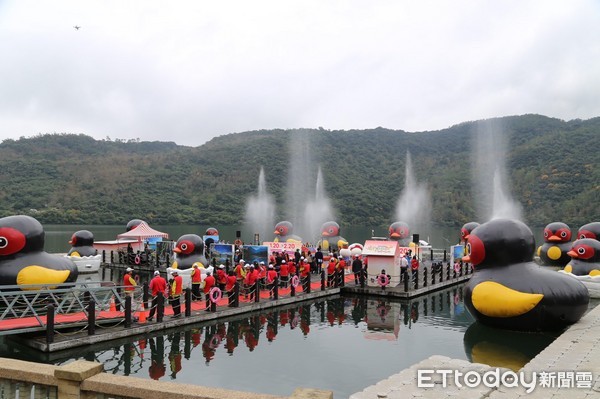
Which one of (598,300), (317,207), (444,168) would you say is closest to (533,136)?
(444,168)

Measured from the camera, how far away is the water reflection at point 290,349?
12.6 meters

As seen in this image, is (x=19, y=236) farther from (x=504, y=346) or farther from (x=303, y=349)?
(x=504, y=346)

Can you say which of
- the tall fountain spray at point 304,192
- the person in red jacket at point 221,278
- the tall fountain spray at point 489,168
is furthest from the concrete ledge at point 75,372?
the tall fountain spray at point 489,168

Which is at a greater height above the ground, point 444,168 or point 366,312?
point 444,168

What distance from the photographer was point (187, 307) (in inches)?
695

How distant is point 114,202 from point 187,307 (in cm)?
7735

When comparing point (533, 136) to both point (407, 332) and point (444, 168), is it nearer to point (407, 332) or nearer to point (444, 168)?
point (444, 168)

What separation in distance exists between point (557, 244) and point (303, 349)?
22.7 metres

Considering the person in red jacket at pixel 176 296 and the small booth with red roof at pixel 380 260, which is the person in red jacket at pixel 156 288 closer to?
the person in red jacket at pixel 176 296

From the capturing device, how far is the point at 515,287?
15.8 m

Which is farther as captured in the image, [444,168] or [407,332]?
[444,168]

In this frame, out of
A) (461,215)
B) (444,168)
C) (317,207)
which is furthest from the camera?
(444,168)

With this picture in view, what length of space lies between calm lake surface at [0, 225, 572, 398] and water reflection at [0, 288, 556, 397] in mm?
27

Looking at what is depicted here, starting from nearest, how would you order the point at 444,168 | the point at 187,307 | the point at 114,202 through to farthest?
1. the point at 187,307
2. the point at 114,202
3. the point at 444,168
